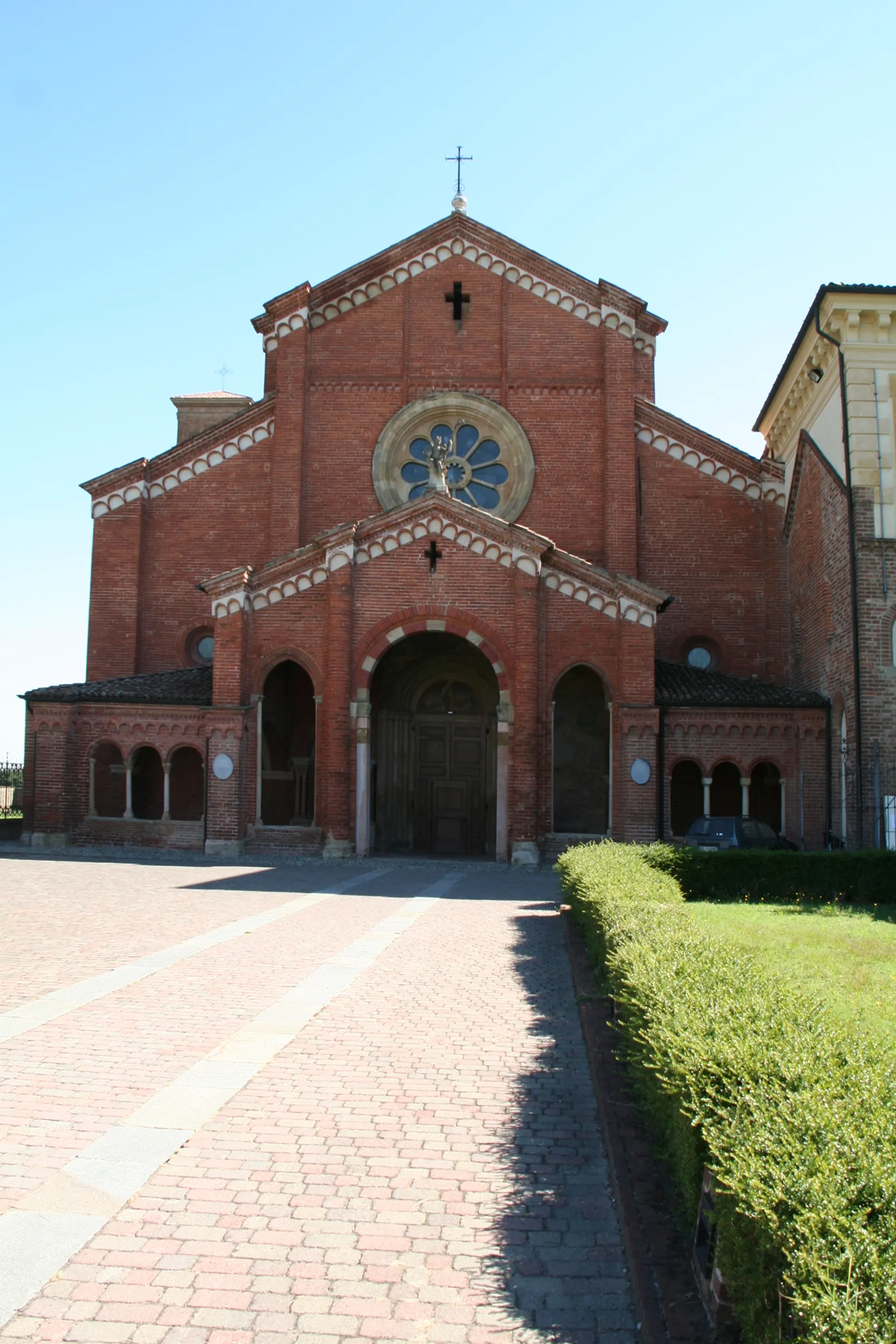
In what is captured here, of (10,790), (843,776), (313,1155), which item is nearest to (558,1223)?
(313,1155)

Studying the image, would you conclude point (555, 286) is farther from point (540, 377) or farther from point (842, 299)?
point (842, 299)

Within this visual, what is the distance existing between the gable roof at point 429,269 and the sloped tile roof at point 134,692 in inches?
380

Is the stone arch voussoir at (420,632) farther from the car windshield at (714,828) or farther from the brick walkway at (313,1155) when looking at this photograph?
the brick walkway at (313,1155)

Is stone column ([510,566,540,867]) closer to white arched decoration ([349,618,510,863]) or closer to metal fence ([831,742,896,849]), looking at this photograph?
white arched decoration ([349,618,510,863])

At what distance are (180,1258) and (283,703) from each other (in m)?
23.7

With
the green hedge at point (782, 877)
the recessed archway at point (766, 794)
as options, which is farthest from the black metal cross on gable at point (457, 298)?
the green hedge at point (782, 877)

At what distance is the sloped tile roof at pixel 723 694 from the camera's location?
23.6 metres

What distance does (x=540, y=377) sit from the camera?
28.3 metres

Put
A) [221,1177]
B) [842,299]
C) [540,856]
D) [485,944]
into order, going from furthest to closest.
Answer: [540,856] < [842,299] < [485,944] < [221,1177]

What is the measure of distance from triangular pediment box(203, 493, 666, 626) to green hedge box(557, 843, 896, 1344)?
17.0m

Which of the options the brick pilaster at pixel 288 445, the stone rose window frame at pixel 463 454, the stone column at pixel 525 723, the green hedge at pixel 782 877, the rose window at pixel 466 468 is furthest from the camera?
the rose window at pixel 466 468

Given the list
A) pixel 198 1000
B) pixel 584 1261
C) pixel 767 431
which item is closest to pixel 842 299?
pixel 767 431

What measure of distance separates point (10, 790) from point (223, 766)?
22496 millimetres

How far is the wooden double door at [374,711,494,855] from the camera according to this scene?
92.6 ft
